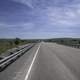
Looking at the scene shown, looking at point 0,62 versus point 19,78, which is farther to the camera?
point 0,62

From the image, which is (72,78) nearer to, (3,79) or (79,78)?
(79,78)

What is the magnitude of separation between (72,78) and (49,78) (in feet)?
3.67

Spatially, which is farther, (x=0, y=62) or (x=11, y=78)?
(x=0, y=62)

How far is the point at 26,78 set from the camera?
27.0 ft

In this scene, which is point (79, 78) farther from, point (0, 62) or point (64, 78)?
point (0, 62)

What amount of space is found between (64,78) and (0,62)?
4.98 metres

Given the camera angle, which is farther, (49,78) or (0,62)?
(0,62)

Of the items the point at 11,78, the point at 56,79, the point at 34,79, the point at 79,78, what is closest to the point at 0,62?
the point at 11,78

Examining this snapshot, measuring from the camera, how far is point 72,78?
8.09 meters

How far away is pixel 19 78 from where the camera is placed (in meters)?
8.24

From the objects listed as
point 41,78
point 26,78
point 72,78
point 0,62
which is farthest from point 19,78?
point 0,62

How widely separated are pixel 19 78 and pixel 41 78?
3.59 ft

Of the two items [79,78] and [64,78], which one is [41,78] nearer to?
[64,78]

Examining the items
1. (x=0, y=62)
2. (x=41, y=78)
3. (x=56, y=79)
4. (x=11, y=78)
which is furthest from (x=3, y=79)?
(x=0, y=62)
